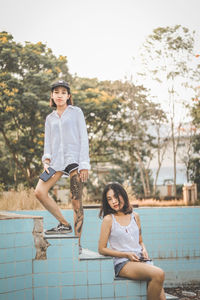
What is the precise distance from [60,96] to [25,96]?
7361 mm

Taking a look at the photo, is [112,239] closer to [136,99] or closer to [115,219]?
[115,219]

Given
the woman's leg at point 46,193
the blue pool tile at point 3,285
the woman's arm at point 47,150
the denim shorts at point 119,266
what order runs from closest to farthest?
1. the denim shorts at point 119,266
2. the blue pool tile at point 3,285
3. the woman's leg at point 46,193
4. the woman's arm at point 47,150

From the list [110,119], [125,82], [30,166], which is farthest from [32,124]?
[125,82]

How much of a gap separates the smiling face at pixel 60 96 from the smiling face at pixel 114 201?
1.12 metres

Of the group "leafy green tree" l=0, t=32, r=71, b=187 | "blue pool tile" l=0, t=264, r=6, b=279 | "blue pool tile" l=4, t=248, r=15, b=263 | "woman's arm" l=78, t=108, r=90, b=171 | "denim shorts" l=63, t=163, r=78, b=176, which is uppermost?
"leafy green tree" l=0, t=32, r=71, b=187

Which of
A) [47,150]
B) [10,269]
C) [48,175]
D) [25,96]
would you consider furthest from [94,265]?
[25,96]

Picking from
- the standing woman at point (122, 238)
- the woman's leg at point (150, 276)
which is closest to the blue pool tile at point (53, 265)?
the standing woman at point (122, 238)

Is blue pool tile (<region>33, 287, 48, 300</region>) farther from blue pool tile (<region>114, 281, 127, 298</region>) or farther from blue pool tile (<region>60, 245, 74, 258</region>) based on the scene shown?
blue pool tile (<region>114, 281, 127, 298</region>)

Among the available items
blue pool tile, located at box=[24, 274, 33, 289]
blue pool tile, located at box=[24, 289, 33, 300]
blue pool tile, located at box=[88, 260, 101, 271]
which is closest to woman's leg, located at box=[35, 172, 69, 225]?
blue pool tile, located at box=[88, 260, 101, 271]

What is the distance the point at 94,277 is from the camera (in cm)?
388

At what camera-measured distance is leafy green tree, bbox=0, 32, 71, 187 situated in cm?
1156

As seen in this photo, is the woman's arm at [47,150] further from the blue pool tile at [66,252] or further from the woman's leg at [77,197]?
the blue pool tile at [66,252]

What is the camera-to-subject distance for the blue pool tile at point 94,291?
12.6 feet

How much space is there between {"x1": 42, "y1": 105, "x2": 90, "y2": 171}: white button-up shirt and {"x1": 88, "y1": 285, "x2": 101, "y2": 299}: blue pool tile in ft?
3.71
